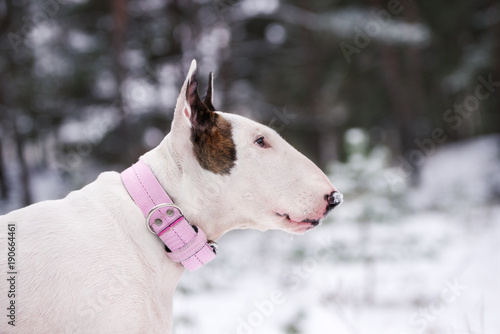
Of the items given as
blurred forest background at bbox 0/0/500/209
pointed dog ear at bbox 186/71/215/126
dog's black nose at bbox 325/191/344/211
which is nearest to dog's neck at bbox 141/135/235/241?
pointed dog ear at bbox 186/71/215/126

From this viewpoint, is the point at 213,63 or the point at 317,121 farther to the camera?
the point at 317,121

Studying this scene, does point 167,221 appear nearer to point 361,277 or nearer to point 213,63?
point 361,277

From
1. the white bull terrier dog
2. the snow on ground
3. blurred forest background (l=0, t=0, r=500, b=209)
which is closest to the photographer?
the white bull terrier dog

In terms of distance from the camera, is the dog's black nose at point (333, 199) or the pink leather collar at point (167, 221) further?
the dog's black nose at point (333, 199)

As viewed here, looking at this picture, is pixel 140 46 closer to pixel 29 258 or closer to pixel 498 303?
pixel 498 303

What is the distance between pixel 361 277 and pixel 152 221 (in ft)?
17.0

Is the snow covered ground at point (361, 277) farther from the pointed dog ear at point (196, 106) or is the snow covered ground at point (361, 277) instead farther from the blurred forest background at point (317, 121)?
the pointed dog ear at point (196, 106)

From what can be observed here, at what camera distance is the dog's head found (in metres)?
1.81

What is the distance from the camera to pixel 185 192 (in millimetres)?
1790

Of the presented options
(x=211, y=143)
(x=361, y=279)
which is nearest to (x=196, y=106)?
(x=211, y=143)

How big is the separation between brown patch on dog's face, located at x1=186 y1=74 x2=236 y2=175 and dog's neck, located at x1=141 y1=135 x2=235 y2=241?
0.26 feet

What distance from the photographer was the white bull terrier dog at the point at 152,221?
4.98ft

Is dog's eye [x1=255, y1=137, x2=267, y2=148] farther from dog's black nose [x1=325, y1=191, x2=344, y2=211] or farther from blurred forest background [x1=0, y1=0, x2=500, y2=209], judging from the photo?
blurred forest background [x1=0, y1=0, x2=500, y2=209]

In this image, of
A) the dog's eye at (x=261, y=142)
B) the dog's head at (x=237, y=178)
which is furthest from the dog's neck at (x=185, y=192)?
the dog's eye at (x=261, y=142)
